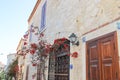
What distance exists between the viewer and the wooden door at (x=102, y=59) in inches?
194

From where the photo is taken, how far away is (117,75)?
4688 mm

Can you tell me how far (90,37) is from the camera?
602cm

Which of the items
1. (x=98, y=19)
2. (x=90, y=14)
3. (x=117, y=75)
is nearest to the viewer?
(x=117, y=75)

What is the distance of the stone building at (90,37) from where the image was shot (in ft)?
16.3

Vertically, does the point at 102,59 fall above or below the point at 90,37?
below

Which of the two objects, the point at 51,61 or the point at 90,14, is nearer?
the point at 90,14

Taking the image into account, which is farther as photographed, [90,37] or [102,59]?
[90,37]

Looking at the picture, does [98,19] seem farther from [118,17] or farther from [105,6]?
[118,17]

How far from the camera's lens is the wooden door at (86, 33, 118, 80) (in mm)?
4930

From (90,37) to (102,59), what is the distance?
0.90m

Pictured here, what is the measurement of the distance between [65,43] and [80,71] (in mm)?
1715

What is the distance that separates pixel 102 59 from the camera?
17.8ft

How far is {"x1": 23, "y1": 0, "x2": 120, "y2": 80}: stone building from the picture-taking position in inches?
196

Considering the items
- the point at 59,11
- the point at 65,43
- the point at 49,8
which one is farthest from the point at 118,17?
the point at 49,8
